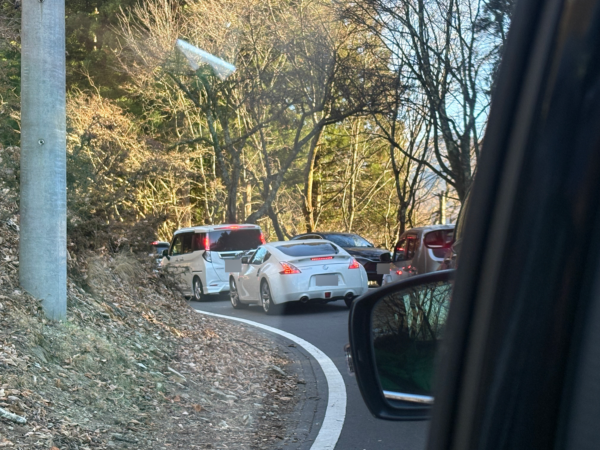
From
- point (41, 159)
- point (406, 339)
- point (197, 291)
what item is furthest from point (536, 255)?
point (197, 291)

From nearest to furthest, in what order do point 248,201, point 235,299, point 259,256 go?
point 259,256, point 235,299, point 248,201

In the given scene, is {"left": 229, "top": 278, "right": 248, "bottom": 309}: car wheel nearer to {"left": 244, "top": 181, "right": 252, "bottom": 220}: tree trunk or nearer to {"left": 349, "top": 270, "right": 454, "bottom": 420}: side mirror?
{"left": 349, "top": 270, "right": 454, "bottom": 420}: side mirror

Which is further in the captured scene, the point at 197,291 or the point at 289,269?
Result: the point at 197,291

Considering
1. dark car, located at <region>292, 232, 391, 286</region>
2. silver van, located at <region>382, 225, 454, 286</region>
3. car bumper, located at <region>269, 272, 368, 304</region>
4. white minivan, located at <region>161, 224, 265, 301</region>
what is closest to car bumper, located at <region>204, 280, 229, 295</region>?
white minivan, located at <region>161, 224, 265, 301</region>

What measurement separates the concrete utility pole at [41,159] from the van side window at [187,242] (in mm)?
10270

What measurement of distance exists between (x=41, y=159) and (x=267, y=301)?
24.3 ft

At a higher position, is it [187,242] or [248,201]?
[248,201]

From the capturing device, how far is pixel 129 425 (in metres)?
4.78

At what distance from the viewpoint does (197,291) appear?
1664cm

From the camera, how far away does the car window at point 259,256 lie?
43.7 feet

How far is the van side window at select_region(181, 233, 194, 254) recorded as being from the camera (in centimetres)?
1634

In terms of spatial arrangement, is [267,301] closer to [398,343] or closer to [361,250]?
[361,250]

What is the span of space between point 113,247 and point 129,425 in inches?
196

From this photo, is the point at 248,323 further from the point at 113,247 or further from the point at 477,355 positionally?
the point at 477,355
